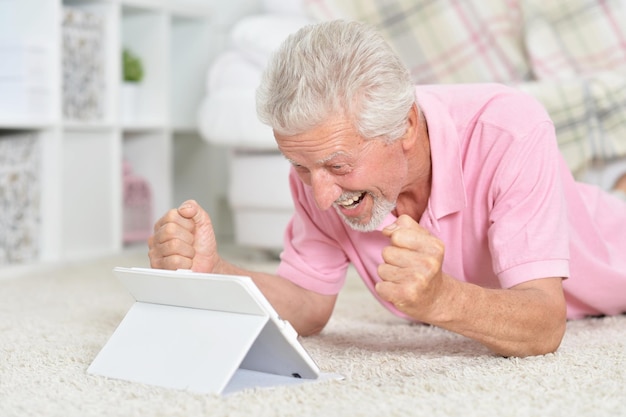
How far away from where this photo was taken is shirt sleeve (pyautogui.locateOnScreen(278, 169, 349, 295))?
1571 millimetres

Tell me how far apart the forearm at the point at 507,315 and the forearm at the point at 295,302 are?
365mm

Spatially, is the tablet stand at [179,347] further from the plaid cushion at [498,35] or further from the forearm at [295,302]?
the plaid cushion at [498,35]

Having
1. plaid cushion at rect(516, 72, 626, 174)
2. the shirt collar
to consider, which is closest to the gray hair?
the shirt collar

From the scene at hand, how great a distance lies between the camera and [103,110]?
118 inches

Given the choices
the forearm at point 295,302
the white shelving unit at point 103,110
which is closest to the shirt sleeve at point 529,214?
the forearm at point 295,302

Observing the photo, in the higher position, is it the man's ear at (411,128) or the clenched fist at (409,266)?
the man's ear at (411,128)

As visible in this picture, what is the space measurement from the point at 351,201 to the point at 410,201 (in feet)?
0.66

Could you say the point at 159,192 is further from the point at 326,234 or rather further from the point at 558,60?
the point at 326,234

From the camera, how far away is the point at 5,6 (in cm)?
279

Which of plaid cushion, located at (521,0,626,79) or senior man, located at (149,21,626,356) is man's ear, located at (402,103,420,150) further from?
plaid cushion, located at (521,0,626,79)

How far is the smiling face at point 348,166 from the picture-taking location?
123 centimetres

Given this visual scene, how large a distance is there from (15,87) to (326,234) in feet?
4.53

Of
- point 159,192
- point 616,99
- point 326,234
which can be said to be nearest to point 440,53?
point 616,99

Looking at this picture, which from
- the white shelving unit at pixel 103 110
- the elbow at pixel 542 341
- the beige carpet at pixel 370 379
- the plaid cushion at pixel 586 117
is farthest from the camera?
the white shelving unit at pixel 103 110
